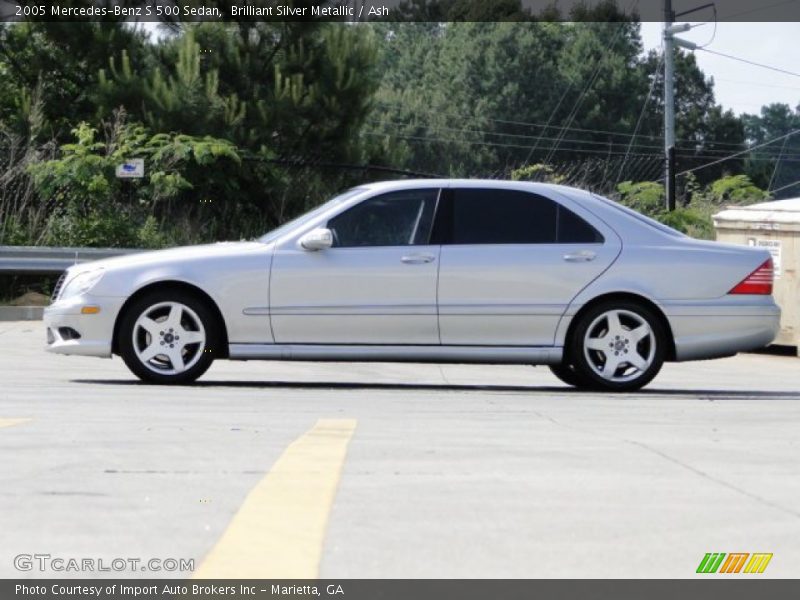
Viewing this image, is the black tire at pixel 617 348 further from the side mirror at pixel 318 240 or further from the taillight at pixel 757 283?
the side mirror at pixel 318 240

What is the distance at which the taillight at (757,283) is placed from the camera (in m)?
11.9

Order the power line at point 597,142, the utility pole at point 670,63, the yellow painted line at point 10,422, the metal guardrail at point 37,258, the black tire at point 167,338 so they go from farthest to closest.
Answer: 1. the power line at point 597,142
2. the utility pole at point 670,63
3. the metal guardrail at point 37,258
4. the black tire at point 167,338
5. the yellow painted line at point 10,422

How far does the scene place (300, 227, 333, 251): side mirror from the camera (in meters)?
11.6

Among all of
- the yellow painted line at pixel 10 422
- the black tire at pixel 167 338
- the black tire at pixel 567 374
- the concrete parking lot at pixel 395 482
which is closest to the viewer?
the concrete parking lot at pixel 395 482

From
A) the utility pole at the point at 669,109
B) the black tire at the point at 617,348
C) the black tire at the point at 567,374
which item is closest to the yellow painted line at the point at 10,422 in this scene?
the black tire at the point at 617,348

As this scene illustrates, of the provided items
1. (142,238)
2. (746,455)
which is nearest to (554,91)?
(142,238)

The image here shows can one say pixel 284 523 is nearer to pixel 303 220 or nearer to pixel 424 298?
pixel 424 298

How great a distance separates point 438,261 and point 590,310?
3.58 ft

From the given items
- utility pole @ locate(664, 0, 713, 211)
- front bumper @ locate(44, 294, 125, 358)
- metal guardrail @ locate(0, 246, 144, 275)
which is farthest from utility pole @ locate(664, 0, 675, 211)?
front bumper @ locate(44, 294, 125, 358)

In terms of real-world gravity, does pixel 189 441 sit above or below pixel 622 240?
below

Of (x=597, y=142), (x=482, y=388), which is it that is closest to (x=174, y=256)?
(x=482, y=388)

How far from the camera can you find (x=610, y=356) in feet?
38.3

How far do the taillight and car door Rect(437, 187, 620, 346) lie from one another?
35.5 inches

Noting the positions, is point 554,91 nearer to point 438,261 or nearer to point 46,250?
point 46,250
